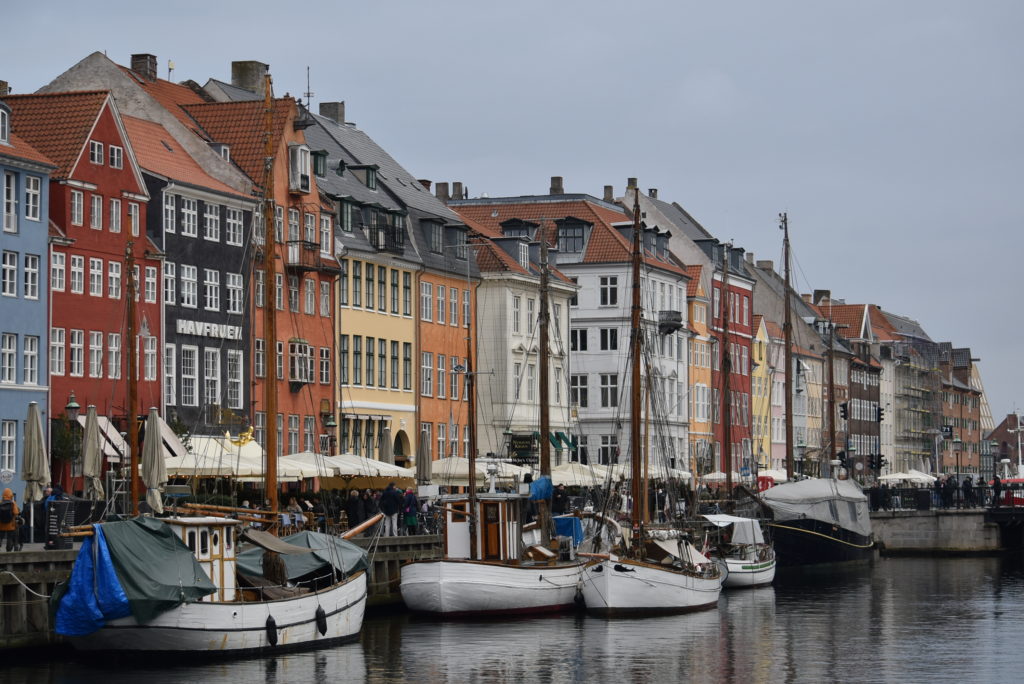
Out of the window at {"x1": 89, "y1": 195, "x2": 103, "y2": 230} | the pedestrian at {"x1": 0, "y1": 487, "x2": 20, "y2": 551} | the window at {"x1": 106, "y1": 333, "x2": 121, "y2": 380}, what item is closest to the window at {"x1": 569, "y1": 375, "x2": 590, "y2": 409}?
the window at {"x1": 106, "y1": 333, "x2": 121, "y2": 380}

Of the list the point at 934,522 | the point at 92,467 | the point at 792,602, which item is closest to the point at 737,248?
the point at 934,522

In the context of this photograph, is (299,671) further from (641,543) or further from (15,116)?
(15,116)

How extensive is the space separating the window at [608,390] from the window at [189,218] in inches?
1542

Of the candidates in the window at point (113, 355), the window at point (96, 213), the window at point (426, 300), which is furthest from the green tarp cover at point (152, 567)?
the window at point (426, 300)

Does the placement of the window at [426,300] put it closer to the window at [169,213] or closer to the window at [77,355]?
the window at [169,213]

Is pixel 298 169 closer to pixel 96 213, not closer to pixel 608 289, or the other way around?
pixel 96 213

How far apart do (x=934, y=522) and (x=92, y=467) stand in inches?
2521

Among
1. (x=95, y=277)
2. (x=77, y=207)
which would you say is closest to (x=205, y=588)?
(x=95, y=277)

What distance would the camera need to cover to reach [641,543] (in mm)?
59281

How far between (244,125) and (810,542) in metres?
29.1

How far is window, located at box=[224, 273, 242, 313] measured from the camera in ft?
248

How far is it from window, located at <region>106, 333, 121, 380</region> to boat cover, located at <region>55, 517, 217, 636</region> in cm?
2741

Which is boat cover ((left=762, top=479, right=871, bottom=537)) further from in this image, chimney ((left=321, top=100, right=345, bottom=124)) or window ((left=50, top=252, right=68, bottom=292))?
window ((left=50, top=252, right=68, bottom=292))

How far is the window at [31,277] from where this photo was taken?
65000 millimetres
